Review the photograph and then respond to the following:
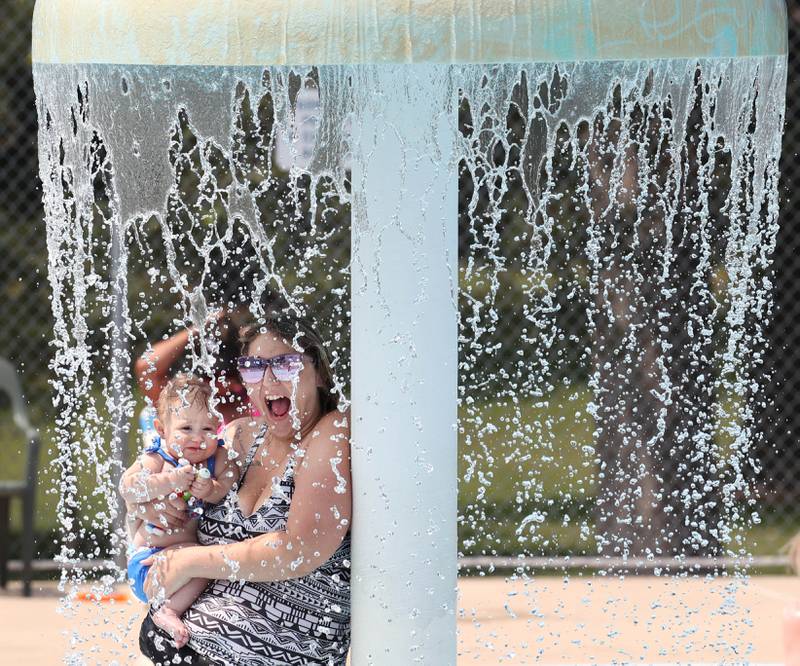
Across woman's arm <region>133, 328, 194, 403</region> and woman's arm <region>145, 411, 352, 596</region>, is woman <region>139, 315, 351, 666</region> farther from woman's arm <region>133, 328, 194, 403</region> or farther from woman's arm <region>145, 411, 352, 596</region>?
woman's arm <region>133, 328, 194, 403</region>

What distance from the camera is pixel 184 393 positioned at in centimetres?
362

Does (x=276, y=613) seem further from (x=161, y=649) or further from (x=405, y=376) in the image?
(x=405, y=376)

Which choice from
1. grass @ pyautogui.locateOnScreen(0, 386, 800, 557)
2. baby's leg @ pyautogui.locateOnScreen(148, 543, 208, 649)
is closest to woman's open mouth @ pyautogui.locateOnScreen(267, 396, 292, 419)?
baby's leg @ pyautogui.locateOnScreen(148, 543, 208, 649)

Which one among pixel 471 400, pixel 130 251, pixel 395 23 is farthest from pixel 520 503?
pixel 395 23

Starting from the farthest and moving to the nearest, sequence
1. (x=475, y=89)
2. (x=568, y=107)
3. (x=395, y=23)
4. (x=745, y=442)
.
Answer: (x=745, y=442), (x=568, y=107), (x=475, y=89), (x=395, y=23)

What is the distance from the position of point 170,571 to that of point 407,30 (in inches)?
59.1

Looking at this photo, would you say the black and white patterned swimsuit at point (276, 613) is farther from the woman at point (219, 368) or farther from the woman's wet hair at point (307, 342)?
the woman at point (219, 368)

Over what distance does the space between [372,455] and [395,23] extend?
40.4 inches

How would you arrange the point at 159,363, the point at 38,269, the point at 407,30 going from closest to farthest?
the point at 407,30 → the point at 159,363 → the point at 38,269

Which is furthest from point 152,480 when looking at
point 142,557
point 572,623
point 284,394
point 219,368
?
point 572,623

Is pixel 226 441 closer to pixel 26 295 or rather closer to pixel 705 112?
pixel 705 112

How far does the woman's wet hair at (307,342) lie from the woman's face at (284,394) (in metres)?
0.01

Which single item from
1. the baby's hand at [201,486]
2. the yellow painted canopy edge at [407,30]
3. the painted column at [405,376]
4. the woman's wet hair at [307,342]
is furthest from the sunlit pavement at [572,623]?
the yellow painted canopy edge at [407,30]

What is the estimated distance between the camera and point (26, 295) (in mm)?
7805
